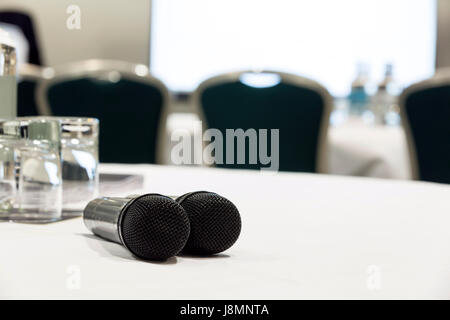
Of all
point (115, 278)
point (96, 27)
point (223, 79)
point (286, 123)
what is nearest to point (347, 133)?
point (286, 123)

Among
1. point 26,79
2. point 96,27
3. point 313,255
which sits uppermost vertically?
point 96,27

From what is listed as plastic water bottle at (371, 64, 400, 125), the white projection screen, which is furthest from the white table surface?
Result: the white projection screen

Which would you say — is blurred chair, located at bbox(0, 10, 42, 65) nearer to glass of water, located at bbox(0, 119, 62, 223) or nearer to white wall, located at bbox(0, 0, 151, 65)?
white wall, located at bbox(0, 0, 151, 65)

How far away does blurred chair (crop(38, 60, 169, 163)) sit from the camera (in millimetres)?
2018

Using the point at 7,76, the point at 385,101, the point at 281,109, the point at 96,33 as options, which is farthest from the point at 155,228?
the point at 96,33

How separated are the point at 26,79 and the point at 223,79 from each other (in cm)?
82

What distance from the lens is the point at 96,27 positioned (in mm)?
3764

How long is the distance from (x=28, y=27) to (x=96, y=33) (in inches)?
16.2

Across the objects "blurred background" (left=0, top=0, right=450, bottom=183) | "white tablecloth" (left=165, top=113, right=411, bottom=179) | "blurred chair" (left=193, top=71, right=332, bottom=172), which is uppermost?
"blurred background" (left=0, top=0, right=450, bottom=183)

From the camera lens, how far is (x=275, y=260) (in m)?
0.45

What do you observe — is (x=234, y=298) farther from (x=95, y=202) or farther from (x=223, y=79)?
(x=223, y=79)

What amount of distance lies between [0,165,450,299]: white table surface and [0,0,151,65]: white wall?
10.5ft

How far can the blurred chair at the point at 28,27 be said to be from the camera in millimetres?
3523

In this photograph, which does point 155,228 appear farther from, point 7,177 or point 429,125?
point 429,125
